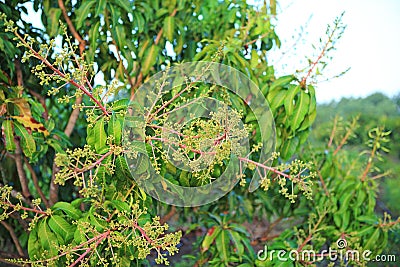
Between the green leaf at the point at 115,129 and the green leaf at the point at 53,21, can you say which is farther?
the green leaf at the point at 53,21

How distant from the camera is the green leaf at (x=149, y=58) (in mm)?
1657

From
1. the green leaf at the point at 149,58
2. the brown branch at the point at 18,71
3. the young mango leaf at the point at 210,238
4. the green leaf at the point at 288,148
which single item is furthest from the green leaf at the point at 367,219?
the brown branch at the point at 18,71

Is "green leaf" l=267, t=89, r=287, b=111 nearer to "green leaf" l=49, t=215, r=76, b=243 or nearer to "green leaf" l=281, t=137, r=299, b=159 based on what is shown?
"green leaf" l=281, t=137, r=299, b=159

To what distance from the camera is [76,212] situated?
47.1 inches

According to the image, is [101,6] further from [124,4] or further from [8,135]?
[8,135]

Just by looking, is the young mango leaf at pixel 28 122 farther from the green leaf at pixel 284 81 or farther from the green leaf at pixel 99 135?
the green leaf at pixel 284 81

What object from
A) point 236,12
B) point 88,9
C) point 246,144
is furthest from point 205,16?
point 246,144

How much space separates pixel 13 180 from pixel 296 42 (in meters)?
1.18

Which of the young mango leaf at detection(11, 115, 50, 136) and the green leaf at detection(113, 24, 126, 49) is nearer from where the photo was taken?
the young mango leaf at detection(11, 115, 50, 136)

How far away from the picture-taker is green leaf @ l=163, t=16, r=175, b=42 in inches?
64.1

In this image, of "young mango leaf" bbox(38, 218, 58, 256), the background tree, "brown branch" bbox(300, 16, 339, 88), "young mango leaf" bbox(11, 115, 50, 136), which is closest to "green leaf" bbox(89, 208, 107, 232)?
the background tree

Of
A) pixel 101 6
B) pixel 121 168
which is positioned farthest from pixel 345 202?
pixel 101 6

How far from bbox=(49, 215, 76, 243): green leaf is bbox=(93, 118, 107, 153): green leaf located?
25 cm

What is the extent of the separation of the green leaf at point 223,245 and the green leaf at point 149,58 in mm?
642
